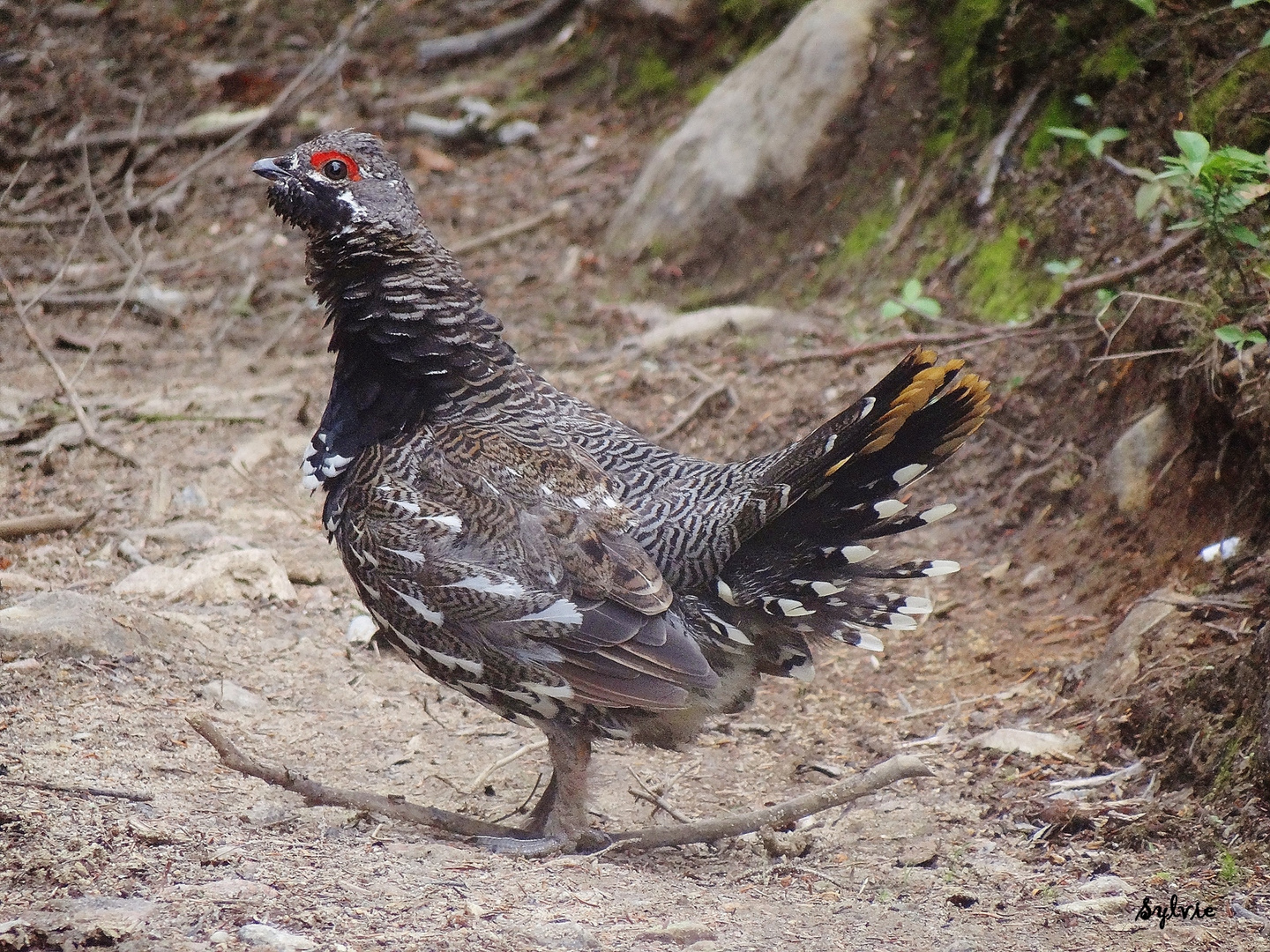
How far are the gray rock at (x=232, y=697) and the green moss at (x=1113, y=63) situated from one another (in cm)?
573

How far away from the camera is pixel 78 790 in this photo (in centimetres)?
390

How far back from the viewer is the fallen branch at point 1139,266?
538cm

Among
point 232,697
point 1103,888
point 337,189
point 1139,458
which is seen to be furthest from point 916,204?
point 232,697

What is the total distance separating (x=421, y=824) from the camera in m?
4.28

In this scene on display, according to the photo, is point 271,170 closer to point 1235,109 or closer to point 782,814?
point 782,814

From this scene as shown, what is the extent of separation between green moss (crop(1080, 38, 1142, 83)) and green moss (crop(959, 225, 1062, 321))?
0.97 metres

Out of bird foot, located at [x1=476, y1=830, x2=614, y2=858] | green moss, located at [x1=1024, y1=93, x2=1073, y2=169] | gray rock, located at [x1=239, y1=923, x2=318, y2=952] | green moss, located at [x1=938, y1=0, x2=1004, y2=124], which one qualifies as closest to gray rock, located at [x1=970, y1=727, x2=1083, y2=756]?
bird foot, located at [x1=476, y1=830, x2=614, y2=858]

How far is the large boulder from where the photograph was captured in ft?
27.7

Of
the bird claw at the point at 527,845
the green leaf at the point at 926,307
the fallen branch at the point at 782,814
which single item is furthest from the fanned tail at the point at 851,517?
the green leaf at the point at 926,307

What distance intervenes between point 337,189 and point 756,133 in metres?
4.68

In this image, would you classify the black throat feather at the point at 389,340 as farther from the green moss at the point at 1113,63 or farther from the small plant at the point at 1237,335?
the green moss at the point at 1113,63

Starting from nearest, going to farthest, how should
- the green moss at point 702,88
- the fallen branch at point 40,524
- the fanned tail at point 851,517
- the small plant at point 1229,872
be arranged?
1. the small plant at point 1229,872
2. the fanned tail at point 851,517
3. the fallen branch at point 40,524
4. the green moss at point 702,88

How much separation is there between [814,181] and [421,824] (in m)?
5.83

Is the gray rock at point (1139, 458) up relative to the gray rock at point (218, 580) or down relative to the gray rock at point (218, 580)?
up
